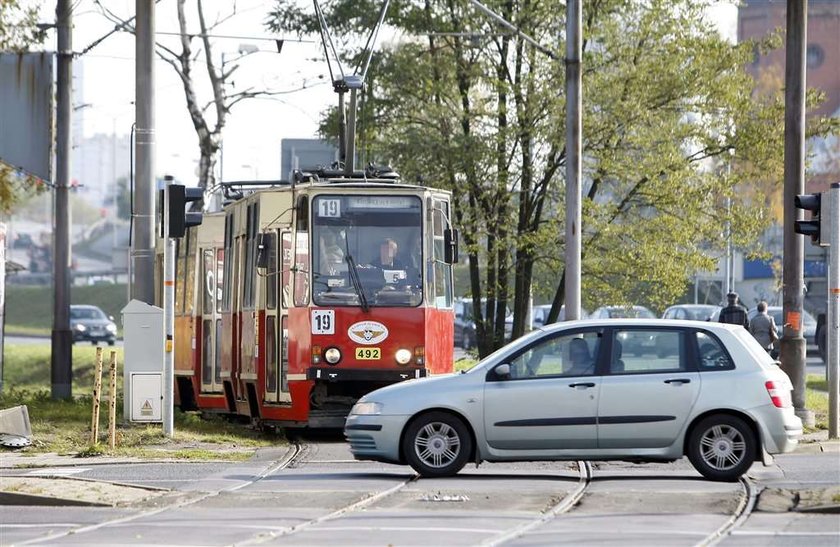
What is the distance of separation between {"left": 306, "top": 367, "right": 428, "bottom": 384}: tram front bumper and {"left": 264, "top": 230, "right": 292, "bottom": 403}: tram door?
657 millimetres

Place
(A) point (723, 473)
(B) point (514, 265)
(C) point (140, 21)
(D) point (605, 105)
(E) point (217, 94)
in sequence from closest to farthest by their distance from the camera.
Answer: (A) point (723, 473), (C) point (140, 21), (D) point (605, 105), (B) point (514, 265), (E) point (217, 94)

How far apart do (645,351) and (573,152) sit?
29.9ft

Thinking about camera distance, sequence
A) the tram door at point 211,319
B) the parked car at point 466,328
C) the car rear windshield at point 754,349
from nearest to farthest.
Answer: the car rear windshield at point 754,349 → the tram door at point 211,319 → the parked car at point 466,328

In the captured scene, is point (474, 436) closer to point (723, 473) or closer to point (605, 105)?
point (723, 473)

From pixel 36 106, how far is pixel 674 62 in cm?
1152

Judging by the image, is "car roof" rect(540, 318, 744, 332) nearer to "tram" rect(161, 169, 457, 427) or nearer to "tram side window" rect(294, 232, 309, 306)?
"tram" rect(161, 169, 457, 427)

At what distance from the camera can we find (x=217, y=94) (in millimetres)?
37750

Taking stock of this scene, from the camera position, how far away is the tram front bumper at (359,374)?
67.9 feet

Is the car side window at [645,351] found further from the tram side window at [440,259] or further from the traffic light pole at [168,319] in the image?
the traffic light pole at [168,319]

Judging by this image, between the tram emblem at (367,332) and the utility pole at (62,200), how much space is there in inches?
339

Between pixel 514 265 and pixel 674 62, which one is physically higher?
pixel 674 62

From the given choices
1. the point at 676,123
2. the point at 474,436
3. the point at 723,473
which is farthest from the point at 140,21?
the point at 676,123

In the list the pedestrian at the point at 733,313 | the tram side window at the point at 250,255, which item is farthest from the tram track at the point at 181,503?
the pedestrian at the point at 733,313

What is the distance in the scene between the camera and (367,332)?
68.5ft
